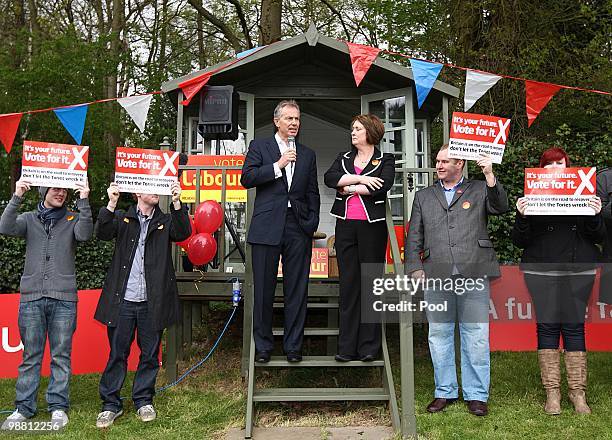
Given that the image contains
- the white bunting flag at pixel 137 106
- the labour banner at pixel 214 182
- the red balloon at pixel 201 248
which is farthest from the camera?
the labour banner at pixel 214 182

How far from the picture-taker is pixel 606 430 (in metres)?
3.57

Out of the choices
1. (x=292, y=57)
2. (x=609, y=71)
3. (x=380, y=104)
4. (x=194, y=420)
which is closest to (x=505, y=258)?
(x=380, y=104)

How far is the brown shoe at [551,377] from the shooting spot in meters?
3.91

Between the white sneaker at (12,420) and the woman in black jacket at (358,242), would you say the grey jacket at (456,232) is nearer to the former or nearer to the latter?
the woman in black jacket at (358,242)

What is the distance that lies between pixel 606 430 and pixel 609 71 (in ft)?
20.2

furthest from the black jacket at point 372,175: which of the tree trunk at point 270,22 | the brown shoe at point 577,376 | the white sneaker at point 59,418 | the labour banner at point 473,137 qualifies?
the tree trunk at point 270,22

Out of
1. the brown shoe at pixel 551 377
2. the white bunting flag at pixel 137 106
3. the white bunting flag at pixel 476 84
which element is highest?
the white bunting flag at pixel 476 84

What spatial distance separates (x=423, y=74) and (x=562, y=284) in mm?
2478

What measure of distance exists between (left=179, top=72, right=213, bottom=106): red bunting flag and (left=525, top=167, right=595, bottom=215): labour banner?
11.5ft

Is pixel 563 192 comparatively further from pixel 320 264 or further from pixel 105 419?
pixel 105 419

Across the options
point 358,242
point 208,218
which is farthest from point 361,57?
point 358,242

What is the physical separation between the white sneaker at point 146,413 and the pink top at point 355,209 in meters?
1.77

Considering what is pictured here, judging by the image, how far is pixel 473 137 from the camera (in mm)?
3992

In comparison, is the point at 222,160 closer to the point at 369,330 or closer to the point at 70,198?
the point at 369,330
